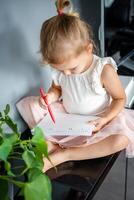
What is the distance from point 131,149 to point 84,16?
2.44 ft

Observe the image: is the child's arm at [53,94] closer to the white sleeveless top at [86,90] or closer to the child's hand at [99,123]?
the white sleeveless top at [86,90]

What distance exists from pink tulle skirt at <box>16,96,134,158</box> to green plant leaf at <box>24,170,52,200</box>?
478 millimetres

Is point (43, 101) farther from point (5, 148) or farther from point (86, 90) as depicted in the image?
point (5, 148)

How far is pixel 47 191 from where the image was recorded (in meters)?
0.51

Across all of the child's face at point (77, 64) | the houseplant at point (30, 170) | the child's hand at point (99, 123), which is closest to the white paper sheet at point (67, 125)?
the child's hand at point (99, 123)

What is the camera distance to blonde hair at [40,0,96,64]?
958 mm

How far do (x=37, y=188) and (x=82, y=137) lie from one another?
1.69 ft

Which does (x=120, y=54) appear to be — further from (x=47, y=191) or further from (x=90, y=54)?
(x=47, y=191)

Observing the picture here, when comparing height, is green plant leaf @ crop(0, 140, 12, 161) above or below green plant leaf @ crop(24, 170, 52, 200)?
above

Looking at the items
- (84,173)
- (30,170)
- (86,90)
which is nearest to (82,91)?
(86,90)

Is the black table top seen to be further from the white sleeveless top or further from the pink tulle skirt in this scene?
the white sleeveless top

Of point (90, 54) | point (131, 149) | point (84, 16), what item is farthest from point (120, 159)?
point (84, 16)

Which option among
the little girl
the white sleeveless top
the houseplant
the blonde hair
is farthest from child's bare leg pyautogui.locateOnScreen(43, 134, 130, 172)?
the houseplant

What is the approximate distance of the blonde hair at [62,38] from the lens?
958 mm
